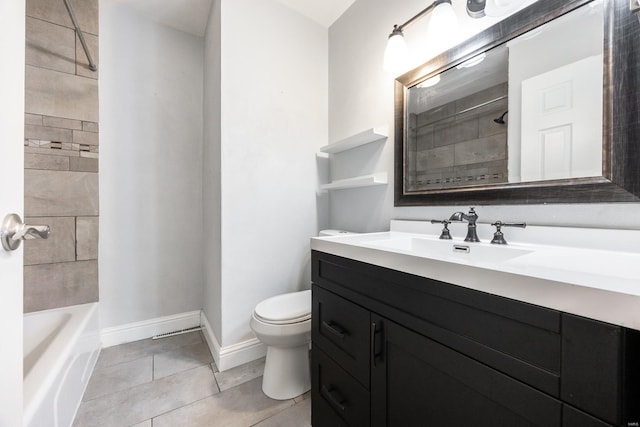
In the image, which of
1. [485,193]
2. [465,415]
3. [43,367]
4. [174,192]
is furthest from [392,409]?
[174,192]

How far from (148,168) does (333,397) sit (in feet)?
6.75

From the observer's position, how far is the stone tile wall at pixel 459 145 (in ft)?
3.56

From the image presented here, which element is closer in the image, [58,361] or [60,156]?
[58,361]

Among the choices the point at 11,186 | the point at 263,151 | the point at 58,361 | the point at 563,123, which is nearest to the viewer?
the point at 11,186

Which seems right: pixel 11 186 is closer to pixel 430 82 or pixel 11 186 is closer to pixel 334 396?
pixel 334 396

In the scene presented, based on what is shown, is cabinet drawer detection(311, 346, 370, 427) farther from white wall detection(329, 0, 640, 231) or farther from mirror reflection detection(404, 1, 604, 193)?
mirror reflection detection(404, 1, 604, 193)

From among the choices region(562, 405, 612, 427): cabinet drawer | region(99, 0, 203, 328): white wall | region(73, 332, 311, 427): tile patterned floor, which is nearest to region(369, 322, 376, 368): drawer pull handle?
region(562, 405, 612, 427): cabinet drawer

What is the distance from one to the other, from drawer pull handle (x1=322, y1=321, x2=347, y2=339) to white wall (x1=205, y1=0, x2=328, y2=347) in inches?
33.3

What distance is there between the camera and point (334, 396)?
1.01m

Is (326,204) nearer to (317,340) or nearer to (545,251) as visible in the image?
A: (317,340)

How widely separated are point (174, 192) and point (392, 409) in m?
2.12

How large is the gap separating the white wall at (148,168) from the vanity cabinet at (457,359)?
5.30 ft

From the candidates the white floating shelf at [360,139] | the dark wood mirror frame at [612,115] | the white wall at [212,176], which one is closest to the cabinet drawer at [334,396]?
the white wall at [212,176]

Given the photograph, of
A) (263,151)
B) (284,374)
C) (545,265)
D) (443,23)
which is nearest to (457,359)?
(545,265)
